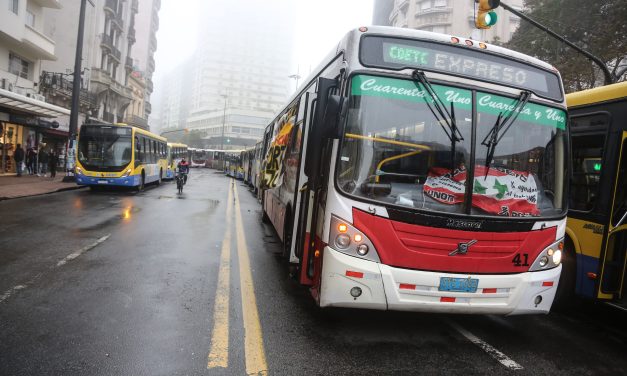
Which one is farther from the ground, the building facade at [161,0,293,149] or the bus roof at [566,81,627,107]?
the building facade at [161,0,293,149]

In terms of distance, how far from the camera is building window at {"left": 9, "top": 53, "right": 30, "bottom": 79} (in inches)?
908

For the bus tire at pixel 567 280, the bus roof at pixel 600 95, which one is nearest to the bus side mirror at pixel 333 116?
the bus roof at pixel 600 95

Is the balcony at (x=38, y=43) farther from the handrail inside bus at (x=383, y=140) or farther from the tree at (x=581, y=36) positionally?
the tree at (x=581, y=36)

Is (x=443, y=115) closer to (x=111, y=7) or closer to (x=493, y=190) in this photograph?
(x=493, y=190)

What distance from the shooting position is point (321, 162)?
479cm

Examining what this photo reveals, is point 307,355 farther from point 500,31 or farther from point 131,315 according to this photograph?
point 500,31

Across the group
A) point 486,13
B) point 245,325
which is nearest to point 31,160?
point 486,13

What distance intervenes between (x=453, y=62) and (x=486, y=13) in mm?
5649

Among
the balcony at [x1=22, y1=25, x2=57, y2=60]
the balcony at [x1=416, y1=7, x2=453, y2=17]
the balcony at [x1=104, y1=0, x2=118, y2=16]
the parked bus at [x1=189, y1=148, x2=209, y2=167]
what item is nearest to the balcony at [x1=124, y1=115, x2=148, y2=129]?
the parked bus at [x1=189, y1=148, x2=209, y2=167]

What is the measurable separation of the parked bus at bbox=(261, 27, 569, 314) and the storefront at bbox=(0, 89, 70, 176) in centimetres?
1937

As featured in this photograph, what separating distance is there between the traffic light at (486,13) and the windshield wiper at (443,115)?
5.75 m

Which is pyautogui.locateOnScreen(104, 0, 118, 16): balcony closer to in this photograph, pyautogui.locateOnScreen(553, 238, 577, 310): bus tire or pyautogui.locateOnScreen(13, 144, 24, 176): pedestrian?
pyautogui.locateOnScreen(13, 144, 24, 176): pedestrian

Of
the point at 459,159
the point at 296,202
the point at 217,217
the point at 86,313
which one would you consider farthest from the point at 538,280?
the point at 217,217

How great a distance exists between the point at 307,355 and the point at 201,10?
18547cm
